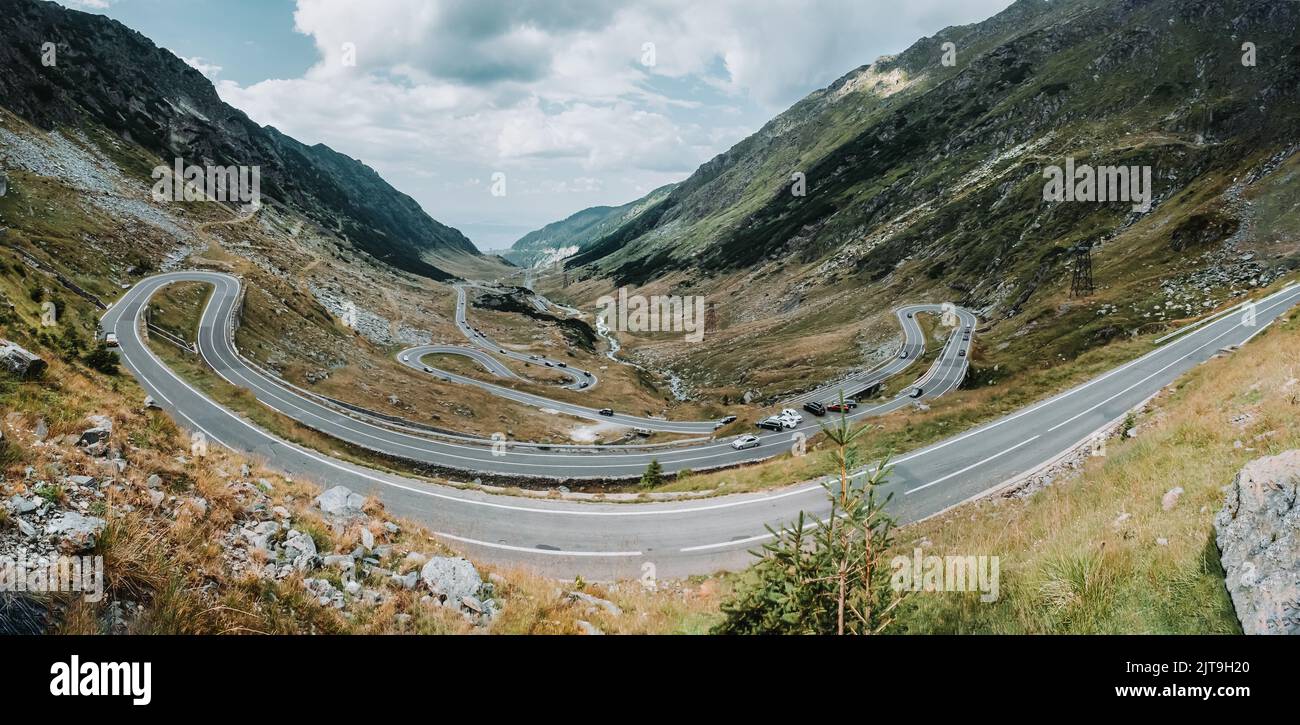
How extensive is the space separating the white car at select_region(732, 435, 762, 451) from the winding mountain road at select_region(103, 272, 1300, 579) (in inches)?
40.4

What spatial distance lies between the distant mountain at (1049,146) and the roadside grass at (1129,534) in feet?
241

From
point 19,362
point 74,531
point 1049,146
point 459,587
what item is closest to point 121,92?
point 19,362

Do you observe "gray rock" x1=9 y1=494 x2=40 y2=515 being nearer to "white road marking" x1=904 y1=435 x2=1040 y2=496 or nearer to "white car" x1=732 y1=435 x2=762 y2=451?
"white road marking" x1=904 y1=435 x2=1040 y2=496

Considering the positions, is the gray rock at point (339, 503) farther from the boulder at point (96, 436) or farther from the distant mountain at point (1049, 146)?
the distant mountain at point (1049, 146)

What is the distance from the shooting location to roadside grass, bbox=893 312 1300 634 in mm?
6195

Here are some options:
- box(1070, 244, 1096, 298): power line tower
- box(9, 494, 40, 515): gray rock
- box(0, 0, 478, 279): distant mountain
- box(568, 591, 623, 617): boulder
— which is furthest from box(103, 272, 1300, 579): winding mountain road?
box(0, 0, 478, 279): distant mountain

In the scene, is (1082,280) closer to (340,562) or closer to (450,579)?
(450,579)

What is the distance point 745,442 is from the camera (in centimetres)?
5022

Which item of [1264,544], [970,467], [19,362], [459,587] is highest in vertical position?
[19,362]

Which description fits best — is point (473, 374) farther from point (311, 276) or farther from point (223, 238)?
point (223, 238)

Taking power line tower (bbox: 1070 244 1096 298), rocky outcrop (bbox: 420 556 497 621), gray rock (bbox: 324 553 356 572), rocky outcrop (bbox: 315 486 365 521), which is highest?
power line tower (bbox: 1070 244 1096 298)

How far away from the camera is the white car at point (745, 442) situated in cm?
4994

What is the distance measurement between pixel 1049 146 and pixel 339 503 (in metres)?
163

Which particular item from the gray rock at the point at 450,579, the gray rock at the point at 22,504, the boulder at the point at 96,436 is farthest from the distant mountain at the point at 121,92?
the gray rock at the point at 450,579
